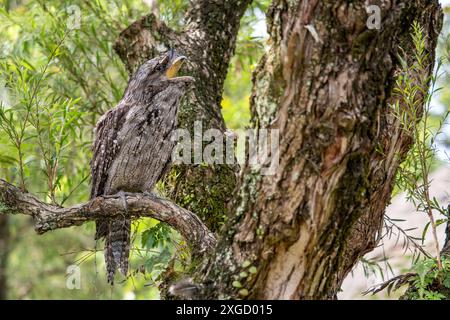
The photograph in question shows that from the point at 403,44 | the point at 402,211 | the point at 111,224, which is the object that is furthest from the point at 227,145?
the point at 402,211

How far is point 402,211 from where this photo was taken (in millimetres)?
6184

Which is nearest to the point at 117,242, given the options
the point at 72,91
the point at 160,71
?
the point at 160,71

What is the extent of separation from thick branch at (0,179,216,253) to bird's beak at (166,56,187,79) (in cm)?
86

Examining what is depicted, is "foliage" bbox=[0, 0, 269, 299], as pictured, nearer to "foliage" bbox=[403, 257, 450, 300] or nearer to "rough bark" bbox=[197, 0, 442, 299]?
"rough bark" bbox=[197, 0, 442, 299]

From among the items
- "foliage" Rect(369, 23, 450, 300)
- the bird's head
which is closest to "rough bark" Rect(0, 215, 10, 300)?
the bird's head

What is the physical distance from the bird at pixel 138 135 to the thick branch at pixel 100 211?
0.54 metres

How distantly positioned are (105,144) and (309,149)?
1.88 meters

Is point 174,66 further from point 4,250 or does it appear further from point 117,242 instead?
point 4,250

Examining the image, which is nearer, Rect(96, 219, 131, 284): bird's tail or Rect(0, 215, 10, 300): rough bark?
Rect(96, 219, 131, 284): bird's tail

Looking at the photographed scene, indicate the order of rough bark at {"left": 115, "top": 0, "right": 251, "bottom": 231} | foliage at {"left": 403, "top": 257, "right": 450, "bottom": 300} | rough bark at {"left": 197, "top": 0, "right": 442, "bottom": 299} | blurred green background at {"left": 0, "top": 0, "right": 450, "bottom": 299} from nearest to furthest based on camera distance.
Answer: rough bark at {"left": 197, "top": 0, "right": 442, "bottom": 299} < foliage at {"left": 403, "top": 257, "right": 450, "bottom": 300} < blurred green background at {"left": 0, "top": 0, "right": 450, "bottom": 299} < rough bark at {"left": 115, "top": 0, "right": 251, "bottom": 231}

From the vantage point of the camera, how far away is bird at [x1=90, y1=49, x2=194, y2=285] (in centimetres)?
351

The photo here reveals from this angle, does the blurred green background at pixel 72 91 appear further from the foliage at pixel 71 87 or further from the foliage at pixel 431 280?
the foliage at pixel 431 280
